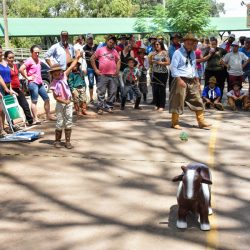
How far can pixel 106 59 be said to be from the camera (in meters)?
10.7

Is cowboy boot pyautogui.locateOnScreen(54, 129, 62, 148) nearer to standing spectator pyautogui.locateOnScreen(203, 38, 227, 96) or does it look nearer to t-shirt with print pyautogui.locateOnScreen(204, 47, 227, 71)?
standing spectator pyautogui.locateOnScreen(203, 38, 227, 96)

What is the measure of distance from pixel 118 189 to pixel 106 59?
5511 mm

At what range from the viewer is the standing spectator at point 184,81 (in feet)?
29.0

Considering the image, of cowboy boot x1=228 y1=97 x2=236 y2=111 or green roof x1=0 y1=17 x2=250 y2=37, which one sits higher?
green roof x1=0 y1=17 x2=250 y2=37

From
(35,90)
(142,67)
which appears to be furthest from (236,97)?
(35,90)

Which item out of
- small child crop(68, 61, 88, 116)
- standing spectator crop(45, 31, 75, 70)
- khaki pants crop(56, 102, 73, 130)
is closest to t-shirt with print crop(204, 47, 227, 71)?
small child crop(68, 61, 88, 116)

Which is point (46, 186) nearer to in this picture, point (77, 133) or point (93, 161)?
point (93, 161)

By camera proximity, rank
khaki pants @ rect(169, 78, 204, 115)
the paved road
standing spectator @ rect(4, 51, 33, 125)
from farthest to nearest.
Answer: standing spectator @ rect(4, 51, 33, 125) < khaki pants @ rect(169, 78, 204, 115) < the paved road

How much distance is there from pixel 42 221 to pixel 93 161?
2.28 m

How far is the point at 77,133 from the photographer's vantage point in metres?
8.86

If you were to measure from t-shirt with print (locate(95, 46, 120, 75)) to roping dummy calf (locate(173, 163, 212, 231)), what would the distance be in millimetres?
6469

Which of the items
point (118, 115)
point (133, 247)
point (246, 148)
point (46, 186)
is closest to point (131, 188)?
point (46, 186)

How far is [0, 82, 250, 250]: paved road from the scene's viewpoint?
441 cm

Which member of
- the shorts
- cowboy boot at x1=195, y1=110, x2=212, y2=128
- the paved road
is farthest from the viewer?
the shorts
